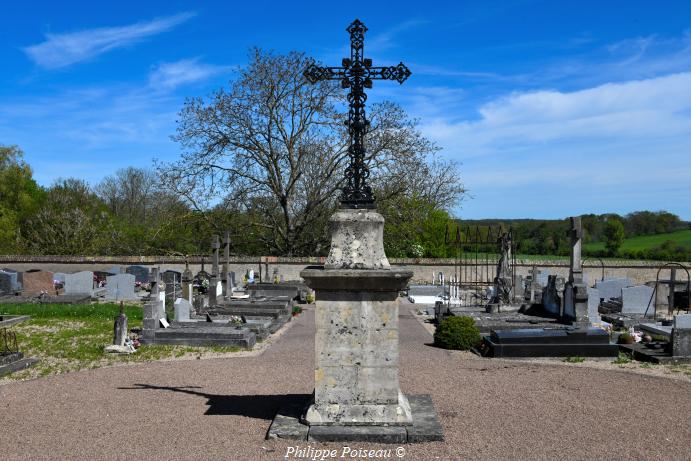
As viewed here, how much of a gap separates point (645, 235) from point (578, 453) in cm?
6610

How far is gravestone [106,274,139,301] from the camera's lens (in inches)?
960

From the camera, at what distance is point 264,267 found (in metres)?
32.2

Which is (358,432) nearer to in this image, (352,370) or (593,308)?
(352,370)

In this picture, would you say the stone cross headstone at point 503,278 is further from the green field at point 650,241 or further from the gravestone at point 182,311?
the green field at point 650,241

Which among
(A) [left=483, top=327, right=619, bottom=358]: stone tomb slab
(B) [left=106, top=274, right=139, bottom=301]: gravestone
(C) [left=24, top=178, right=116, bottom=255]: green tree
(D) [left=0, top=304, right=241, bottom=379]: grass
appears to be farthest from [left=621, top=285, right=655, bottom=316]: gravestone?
(C) [left=24, top=178, right=116, bottom=255]: green tree

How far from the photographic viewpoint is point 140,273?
2967 cm

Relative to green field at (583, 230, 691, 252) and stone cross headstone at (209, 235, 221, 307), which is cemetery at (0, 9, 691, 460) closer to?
stone cross headstone at (209, 235, 221, 307)

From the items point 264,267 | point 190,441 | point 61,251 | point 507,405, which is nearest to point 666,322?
point 507,405

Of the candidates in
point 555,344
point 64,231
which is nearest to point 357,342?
point 555,344

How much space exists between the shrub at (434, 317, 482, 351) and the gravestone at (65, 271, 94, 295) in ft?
52.6

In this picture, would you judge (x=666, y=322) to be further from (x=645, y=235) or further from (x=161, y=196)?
(x=645, y=235)

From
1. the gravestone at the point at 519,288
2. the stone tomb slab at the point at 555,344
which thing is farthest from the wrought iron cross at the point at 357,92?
the gravestone at the point at 519,288

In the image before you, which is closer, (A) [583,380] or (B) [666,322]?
(A) [583,380]

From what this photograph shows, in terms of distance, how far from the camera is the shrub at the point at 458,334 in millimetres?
13891
